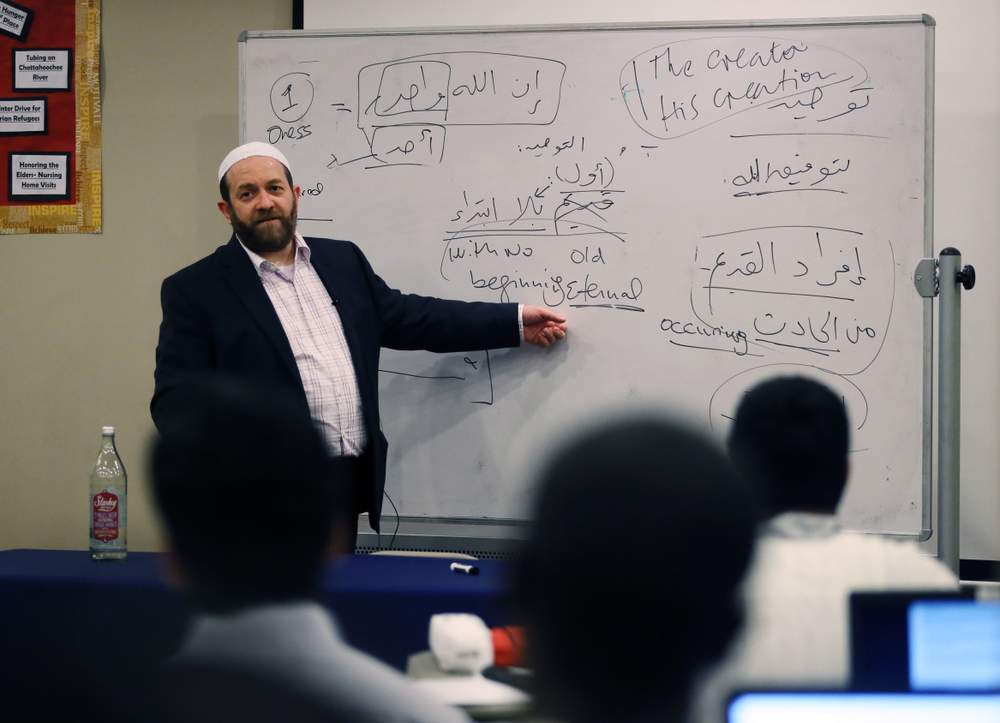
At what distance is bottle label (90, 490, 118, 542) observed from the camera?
2381 mm

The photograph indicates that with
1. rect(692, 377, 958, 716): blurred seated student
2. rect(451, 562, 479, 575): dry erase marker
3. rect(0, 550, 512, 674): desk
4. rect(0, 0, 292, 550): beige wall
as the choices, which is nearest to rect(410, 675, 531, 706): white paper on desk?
rect(692, 377, 958, 716): blurred seated student

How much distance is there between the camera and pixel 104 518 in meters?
2.38

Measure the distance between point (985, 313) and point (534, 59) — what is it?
148cm

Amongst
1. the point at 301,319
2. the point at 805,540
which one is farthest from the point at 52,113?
the point at 805,540

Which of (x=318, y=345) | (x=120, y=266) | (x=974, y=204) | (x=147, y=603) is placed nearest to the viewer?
(x=147, y=603)

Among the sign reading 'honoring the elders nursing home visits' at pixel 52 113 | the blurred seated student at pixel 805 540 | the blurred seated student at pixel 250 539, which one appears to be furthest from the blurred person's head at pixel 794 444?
the sign reading 'honoring the elders nursing home visits' at pixel 52 113

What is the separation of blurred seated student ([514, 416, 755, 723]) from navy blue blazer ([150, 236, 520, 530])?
6.58 feet

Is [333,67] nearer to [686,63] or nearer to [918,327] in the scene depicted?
[686,63]

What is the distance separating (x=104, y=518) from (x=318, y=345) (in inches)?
26.3

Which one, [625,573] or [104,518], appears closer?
[625,573]

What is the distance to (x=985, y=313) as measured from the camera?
2.82 metres

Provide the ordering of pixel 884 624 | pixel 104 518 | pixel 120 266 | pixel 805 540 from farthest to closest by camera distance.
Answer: pixel 120 266
pixel 104 518
pixel 805 540
pixel 884 624

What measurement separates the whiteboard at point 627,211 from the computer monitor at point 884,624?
75.9 inches

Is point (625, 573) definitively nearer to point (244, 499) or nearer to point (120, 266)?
point (244, 499)
